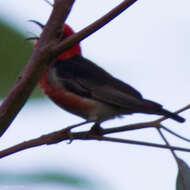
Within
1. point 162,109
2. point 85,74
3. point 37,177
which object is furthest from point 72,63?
point 37,177

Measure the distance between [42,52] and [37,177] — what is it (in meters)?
0.40

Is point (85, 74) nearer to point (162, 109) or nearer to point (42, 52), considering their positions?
point (162, 109)

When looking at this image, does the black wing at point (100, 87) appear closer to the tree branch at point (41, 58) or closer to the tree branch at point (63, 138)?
the tree branch at point (63, 138)

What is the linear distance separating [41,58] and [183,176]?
2.82 feet

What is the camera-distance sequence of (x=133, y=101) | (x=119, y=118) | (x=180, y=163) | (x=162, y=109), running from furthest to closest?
(x=119, y=118) → (x=133, y=101) → (x=162, y=109) → (x=180, y=163)

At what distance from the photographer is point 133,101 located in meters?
3.14

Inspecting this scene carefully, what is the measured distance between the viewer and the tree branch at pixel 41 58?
171 cm

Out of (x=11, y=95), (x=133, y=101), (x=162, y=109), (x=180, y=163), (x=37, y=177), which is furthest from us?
(x=133, y=101)

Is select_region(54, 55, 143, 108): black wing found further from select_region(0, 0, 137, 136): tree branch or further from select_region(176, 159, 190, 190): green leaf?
select_region(0, 0, 137, 136): tree branch

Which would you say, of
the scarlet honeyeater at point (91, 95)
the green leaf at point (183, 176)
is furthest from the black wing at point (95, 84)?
the green leaf at point (183, 176)

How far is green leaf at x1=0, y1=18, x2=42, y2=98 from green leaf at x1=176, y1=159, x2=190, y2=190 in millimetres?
804

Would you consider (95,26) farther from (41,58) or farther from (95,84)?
(95,84)

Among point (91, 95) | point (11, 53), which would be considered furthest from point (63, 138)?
point (91, 95)

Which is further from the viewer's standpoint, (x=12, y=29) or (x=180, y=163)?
(x=12, y=29)
